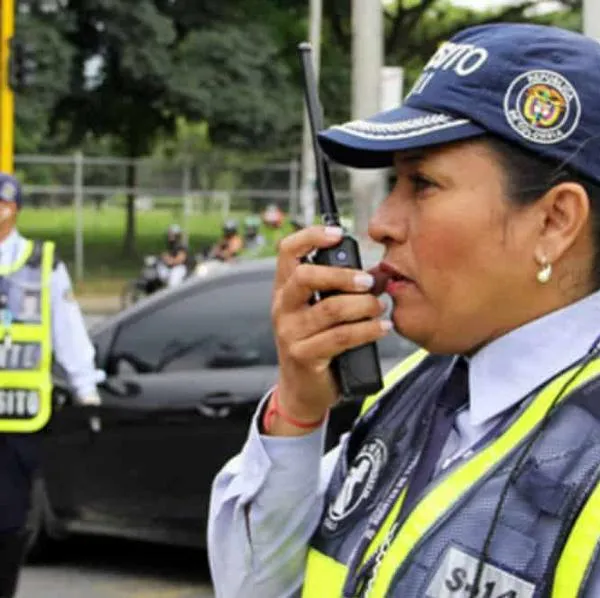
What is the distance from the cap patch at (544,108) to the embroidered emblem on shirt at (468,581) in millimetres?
454

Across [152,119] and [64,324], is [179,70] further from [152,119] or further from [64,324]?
[64,324]

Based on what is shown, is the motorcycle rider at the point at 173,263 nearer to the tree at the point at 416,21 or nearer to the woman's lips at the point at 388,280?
the tree at the point at 416,21

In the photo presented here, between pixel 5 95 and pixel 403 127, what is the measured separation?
666 inches

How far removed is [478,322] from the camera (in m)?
1.63

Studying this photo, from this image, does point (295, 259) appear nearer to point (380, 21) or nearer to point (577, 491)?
point (577, 491)

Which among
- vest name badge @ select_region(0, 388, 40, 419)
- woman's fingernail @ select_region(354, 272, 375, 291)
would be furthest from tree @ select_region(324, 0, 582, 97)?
woman's fingernail @ select_region(354, 272, 375, 291)

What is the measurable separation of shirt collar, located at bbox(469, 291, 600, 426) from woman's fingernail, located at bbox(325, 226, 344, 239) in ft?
0.74

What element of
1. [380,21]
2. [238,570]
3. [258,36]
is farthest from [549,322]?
[258,36]

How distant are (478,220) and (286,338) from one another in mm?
277

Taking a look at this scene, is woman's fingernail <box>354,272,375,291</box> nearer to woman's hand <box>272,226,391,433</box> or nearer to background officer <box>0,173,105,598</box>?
woman's hand <box>272,226,391,433</box>

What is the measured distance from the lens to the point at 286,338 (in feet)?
5.62

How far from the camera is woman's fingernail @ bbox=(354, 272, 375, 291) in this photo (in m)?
1.65

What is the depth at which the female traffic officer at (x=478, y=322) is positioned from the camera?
1.47 meters

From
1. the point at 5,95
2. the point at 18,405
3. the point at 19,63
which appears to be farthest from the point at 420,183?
the point at 19,63
